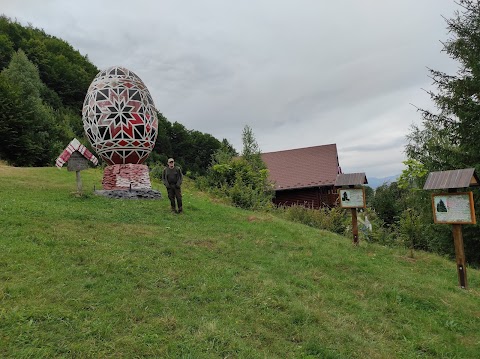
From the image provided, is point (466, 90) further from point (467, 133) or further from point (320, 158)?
point (320, 158)

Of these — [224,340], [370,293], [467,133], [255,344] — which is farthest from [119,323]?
[467,133]

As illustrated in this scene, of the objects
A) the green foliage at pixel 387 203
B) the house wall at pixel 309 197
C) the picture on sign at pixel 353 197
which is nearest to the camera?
the picture on sign at pixel 353 197

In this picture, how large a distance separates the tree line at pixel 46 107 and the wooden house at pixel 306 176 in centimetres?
635

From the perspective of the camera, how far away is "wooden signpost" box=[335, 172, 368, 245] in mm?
9820

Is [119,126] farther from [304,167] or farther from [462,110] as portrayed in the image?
[304,167]

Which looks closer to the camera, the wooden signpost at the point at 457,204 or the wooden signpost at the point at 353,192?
the wooden signpost at the point at 457,204

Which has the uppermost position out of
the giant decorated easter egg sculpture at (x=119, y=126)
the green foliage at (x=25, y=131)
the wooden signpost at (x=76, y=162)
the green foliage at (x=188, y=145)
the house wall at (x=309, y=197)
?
the green foliage at (x=188, y=145)

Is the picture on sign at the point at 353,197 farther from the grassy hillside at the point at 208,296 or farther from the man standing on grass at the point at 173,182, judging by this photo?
the man standing on grass at the point at 173,182

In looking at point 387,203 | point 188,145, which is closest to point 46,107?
point 188,145

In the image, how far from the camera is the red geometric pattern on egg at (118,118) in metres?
13.3

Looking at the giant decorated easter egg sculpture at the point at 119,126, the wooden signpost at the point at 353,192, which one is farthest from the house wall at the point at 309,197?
the wooden signpost at the point at 353,192

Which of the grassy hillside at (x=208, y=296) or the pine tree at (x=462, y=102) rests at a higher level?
the pine tree at (x=462, y=102)

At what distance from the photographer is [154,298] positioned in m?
4.78

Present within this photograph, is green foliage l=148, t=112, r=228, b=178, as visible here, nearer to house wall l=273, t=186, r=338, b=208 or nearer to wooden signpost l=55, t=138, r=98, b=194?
house wall l=273, t=186, r=338, b=208
